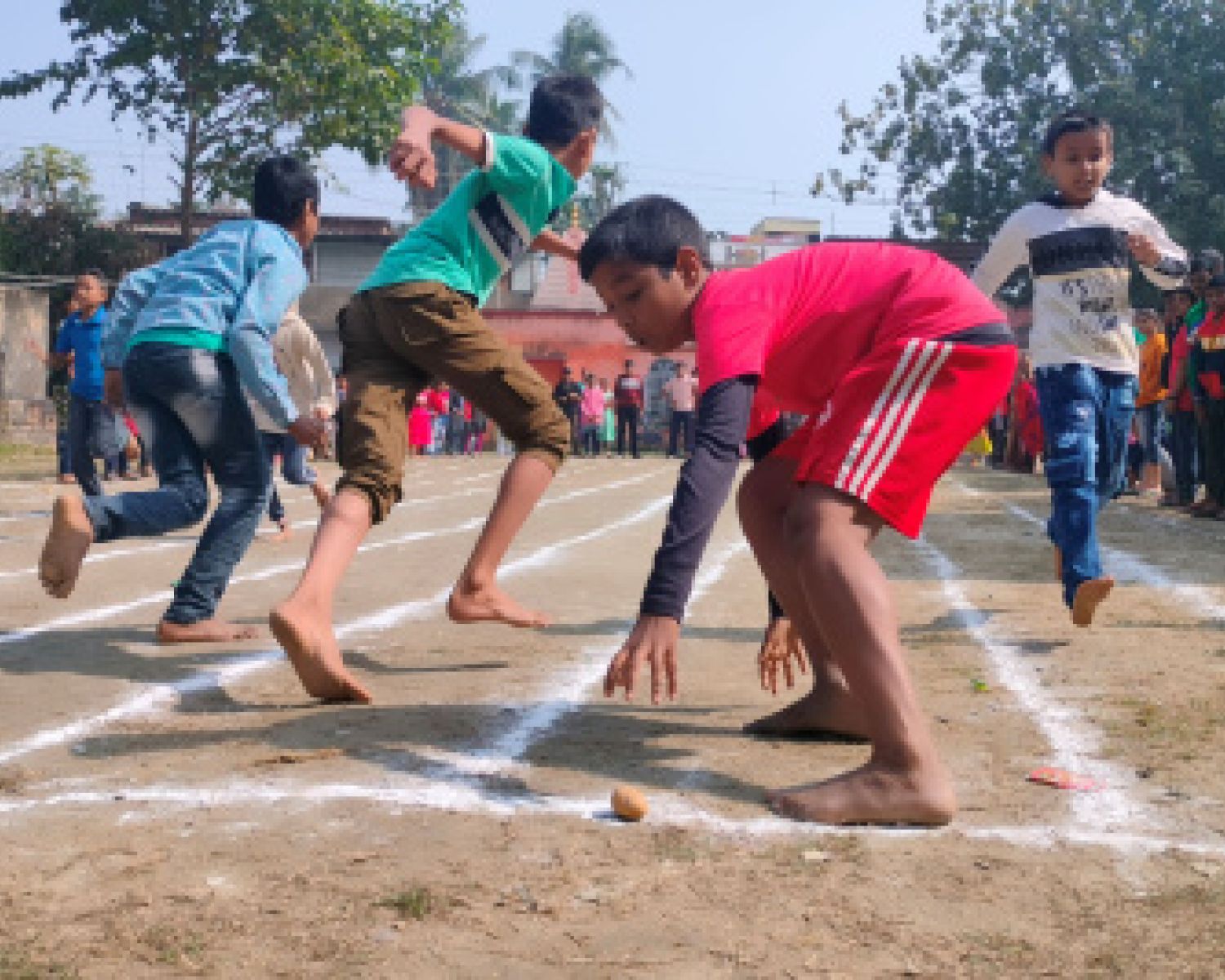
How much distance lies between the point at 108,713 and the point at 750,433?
189cm

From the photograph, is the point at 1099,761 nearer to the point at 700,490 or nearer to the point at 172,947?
the point at 700,490

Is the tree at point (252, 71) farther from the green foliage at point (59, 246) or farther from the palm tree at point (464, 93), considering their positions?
the palm tree at point (464, 93)

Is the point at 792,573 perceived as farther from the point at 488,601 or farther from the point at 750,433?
the point at 488,601

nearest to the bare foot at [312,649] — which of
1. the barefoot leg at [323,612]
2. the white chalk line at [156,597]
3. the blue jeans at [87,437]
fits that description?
the barefoot leg at [323,612]

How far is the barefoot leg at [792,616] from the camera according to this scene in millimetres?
3777

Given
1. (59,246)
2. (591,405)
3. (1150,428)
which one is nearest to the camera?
(1150,428)

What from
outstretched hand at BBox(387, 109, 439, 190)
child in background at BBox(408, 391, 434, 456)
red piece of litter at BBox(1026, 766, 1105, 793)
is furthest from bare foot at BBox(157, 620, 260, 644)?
child in background at BBox(408, 391, 434, 456)

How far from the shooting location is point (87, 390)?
11.7 meters

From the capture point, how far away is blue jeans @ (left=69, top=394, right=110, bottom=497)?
1141 centimetres

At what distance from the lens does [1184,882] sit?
2.68 m

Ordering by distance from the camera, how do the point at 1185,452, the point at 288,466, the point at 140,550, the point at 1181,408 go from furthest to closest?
the point at 1185,452
the point at 1181,408
the point at 288,466
the point at 140,550

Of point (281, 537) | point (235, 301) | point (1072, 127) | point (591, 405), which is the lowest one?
point (591, 405)

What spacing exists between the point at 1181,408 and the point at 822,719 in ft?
34.0

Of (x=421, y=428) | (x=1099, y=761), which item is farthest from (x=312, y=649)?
(x=421, y=428)
